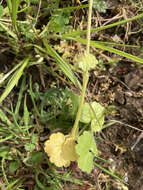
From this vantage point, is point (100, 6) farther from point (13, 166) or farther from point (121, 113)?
point (13, 166)

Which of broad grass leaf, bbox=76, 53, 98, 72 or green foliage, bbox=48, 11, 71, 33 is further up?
green foliage, bbox=48, 11, 71, 33

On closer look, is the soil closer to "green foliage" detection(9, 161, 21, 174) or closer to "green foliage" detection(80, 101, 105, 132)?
"green foliage" detection(80, 101, 105, 132)

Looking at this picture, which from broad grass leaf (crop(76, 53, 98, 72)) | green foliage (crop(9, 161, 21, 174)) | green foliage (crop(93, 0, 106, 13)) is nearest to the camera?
broad grass leaf (crop(76, 53, 98, 72))

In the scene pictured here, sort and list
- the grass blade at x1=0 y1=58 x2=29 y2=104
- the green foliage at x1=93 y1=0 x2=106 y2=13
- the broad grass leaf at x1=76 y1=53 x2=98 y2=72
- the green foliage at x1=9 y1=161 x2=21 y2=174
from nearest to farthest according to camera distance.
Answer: the broad grass leaf at x1=76 y1=53 x2=98 y2=72 < the grass blade at x1=0 y1=58 x2=29 y2=104 < the green foliage at x1=9 y1=161 x2=21 y2=174 < the green foliage at x1=93 y1=0 x2=106 y2=13

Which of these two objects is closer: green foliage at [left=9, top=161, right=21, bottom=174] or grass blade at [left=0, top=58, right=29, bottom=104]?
grass blade at [left=0, top=58, right=29, bottom=104]

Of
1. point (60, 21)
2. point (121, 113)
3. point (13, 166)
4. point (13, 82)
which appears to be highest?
point (60, 21)

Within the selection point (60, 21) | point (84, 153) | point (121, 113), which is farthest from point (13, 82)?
point (121, 113)

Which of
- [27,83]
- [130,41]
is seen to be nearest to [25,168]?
[27,83]

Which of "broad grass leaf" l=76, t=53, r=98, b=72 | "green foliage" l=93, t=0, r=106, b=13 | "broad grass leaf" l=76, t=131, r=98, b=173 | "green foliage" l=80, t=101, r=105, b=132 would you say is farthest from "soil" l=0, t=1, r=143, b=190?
"broad grass leaf" l=76, t=131, r=98, b=173
